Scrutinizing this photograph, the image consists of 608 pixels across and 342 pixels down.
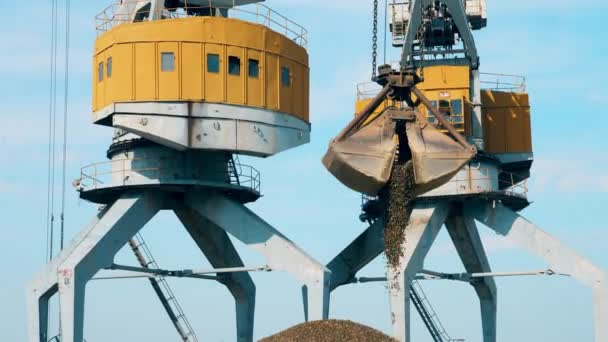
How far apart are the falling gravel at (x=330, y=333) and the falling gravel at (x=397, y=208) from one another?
559 cm

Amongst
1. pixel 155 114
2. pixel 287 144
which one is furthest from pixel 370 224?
pixel 155 114

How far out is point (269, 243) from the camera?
163ft

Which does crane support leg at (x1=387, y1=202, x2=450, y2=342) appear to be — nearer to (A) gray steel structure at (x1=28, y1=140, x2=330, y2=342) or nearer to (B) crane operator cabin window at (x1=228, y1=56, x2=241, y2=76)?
(A) gray steel structure at (x1=28, y1=140, x2=330, y2=342)

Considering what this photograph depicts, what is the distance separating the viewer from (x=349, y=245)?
57.5 metres

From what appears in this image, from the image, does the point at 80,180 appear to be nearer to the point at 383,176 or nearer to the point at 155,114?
the point at 155,114

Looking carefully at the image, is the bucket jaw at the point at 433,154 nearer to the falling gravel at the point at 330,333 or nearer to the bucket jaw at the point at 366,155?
the bucket jaw at the point at 366,155

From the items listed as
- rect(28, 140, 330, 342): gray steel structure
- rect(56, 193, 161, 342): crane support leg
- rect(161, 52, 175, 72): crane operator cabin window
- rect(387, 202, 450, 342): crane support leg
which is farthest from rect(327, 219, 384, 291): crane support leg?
rect(161, 52, 175, 72): crane operator cabin window

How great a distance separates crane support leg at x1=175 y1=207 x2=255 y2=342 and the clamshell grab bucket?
7.79m

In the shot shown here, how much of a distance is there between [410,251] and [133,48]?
1197 centimetres

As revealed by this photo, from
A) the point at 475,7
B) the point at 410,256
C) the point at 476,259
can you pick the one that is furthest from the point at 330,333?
the point at 475,7

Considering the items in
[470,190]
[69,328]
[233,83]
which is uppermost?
[233,83]

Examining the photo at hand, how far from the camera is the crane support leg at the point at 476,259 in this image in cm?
5614

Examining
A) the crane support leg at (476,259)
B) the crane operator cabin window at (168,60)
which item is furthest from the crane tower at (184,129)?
the crane support leg at (476,259)

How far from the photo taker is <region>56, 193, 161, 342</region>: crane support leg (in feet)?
156
